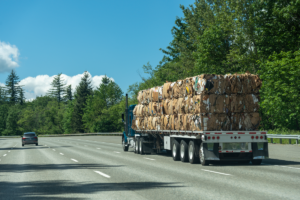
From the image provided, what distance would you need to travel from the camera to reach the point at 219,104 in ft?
49.5

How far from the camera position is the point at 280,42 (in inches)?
1417

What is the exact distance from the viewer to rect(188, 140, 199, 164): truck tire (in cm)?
1518

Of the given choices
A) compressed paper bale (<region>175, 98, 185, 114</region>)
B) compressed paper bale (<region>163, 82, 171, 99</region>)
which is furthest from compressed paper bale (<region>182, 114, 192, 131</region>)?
compressed paper bale (<region>163, 82, 171, 99</region>)

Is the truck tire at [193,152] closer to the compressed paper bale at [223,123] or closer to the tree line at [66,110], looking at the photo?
the compressed paper bale at [223,123]

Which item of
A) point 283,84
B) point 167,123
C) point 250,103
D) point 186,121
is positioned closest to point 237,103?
point 250,103

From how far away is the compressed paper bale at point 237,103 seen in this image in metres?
15.2

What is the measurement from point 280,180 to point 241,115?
212 inches

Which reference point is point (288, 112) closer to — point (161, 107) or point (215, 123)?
point (161, 107)

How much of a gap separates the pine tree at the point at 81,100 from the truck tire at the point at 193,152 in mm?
97215

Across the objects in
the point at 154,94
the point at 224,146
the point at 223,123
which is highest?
the point at 154,94

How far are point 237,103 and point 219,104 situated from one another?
0.73m

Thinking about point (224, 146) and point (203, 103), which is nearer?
point (224, 146)

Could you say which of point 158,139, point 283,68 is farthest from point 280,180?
point 283,68

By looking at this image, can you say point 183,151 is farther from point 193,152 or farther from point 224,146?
point 224,146
